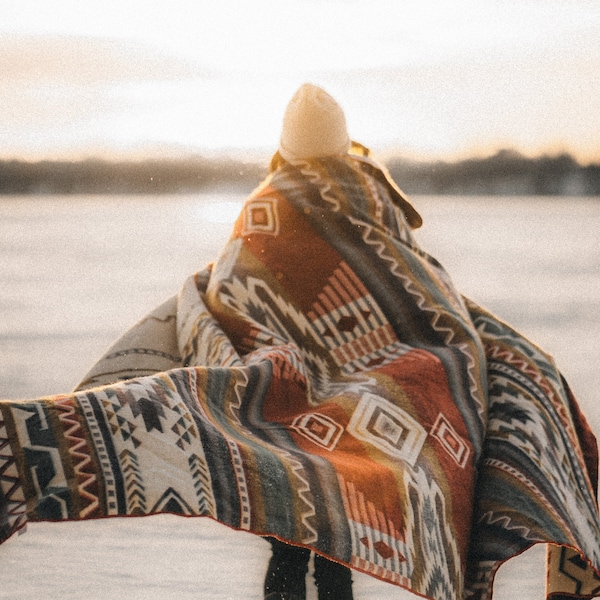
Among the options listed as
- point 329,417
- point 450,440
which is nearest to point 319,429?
point 329,417

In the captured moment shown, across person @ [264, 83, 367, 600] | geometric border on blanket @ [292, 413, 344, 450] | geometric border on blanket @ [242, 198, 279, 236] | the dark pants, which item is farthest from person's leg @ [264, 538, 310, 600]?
person @ [264, 83, 367, 600]

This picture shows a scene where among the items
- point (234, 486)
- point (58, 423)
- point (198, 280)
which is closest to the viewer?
point (58, 423)

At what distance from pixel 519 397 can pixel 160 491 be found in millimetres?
857

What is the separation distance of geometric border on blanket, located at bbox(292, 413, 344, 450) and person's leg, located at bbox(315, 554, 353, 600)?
0.26 meters

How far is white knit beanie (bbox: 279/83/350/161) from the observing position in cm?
231

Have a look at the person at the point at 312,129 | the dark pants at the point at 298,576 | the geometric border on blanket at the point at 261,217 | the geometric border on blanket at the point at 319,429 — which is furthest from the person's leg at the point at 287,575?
the person at the point at 312,129

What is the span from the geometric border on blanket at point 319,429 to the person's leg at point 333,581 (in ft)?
0.86

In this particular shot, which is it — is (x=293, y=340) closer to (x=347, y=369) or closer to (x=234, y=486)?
(x=347, y=369)

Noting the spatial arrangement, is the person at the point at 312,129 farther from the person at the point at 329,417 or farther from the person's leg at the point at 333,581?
the person's leg at the point at 333,581

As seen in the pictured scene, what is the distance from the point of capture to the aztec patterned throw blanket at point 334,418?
139 cm

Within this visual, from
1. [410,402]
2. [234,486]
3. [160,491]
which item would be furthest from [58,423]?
[410,402]

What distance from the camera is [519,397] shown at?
2.02 metres

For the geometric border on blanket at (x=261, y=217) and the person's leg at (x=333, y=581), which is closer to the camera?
the person's leg at (x=333, y=581)

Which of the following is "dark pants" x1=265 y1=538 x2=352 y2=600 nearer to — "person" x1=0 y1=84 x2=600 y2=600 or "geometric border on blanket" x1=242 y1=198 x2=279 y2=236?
"person" x1=0 y1=84 x2=600 y2=600
